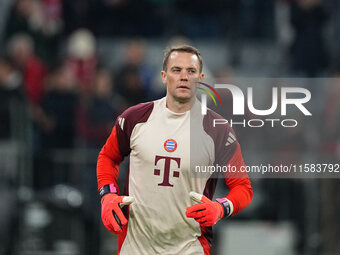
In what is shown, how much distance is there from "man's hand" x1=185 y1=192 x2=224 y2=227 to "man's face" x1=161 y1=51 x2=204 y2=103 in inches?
31.1

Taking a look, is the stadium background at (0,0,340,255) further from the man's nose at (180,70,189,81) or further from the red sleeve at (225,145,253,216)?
the man's nose at (180,70,189,81)

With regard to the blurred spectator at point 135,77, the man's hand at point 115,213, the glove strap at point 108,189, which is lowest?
the man's hand at point 115,213

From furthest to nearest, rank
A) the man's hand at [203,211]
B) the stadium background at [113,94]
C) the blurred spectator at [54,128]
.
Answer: the blurred spectator at [54,128], the stadium background at [113,94], the man's hand at [203,211]

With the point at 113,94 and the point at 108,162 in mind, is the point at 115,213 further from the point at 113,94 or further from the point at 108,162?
the point at 113,94

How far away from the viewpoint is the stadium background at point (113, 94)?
11.8 metres

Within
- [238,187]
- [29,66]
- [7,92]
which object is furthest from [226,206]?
[29,66]

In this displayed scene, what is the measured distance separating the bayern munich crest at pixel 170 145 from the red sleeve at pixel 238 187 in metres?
0.43

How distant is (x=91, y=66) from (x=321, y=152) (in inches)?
207

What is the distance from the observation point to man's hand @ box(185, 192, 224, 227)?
5.84 m

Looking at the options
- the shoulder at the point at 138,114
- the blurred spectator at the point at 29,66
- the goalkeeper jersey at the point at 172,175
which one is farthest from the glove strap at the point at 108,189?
the blurred spectator at the point at 29,66

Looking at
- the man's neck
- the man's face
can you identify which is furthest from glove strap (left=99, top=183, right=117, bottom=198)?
the man's face

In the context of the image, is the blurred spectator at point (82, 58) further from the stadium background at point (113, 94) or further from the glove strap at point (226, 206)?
the glove strap at point (226, 206)

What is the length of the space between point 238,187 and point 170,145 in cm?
59

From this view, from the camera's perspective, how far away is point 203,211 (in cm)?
584
